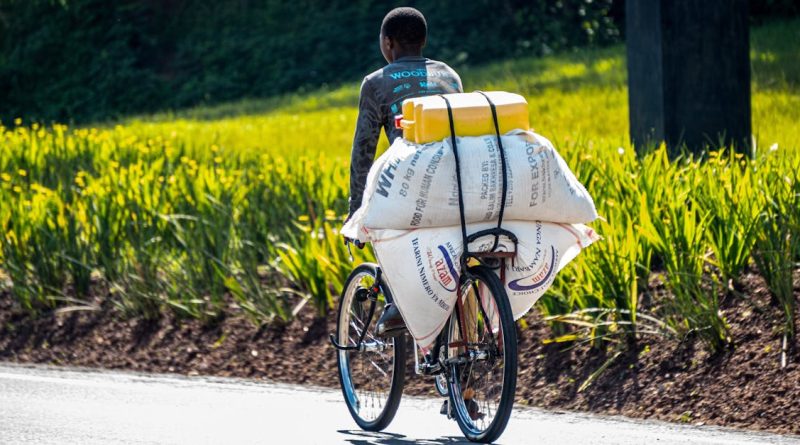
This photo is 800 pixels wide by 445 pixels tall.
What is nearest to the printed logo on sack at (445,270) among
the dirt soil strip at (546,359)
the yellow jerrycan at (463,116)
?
the yellow jerrycan at (463,116)

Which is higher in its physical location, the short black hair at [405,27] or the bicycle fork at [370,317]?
the short black hair at [405,27]

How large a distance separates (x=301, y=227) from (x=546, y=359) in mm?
1954

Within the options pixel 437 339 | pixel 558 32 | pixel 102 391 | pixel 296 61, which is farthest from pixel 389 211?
Result: pixel 296 61

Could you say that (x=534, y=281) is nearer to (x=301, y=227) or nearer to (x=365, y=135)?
(x=365, y=135)

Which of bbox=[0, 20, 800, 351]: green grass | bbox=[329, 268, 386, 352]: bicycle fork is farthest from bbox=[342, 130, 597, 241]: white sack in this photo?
bbox=[0, 20, 800, 351]: green grass

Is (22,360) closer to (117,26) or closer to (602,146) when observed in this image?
(602,146)

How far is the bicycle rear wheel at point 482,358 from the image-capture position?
534cm

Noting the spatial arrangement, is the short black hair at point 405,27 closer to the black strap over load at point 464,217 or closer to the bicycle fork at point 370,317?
the black strap over load at point 464,217

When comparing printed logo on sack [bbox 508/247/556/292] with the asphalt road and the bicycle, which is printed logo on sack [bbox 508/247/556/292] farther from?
the asphalt road

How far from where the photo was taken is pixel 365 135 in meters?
6.11

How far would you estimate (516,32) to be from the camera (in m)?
27.1

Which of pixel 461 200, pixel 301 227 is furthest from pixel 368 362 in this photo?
pixel 301 227

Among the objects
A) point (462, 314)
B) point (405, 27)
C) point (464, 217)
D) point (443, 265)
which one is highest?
point (405, 27)

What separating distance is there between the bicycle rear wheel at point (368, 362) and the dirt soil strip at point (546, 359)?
3.28ft
